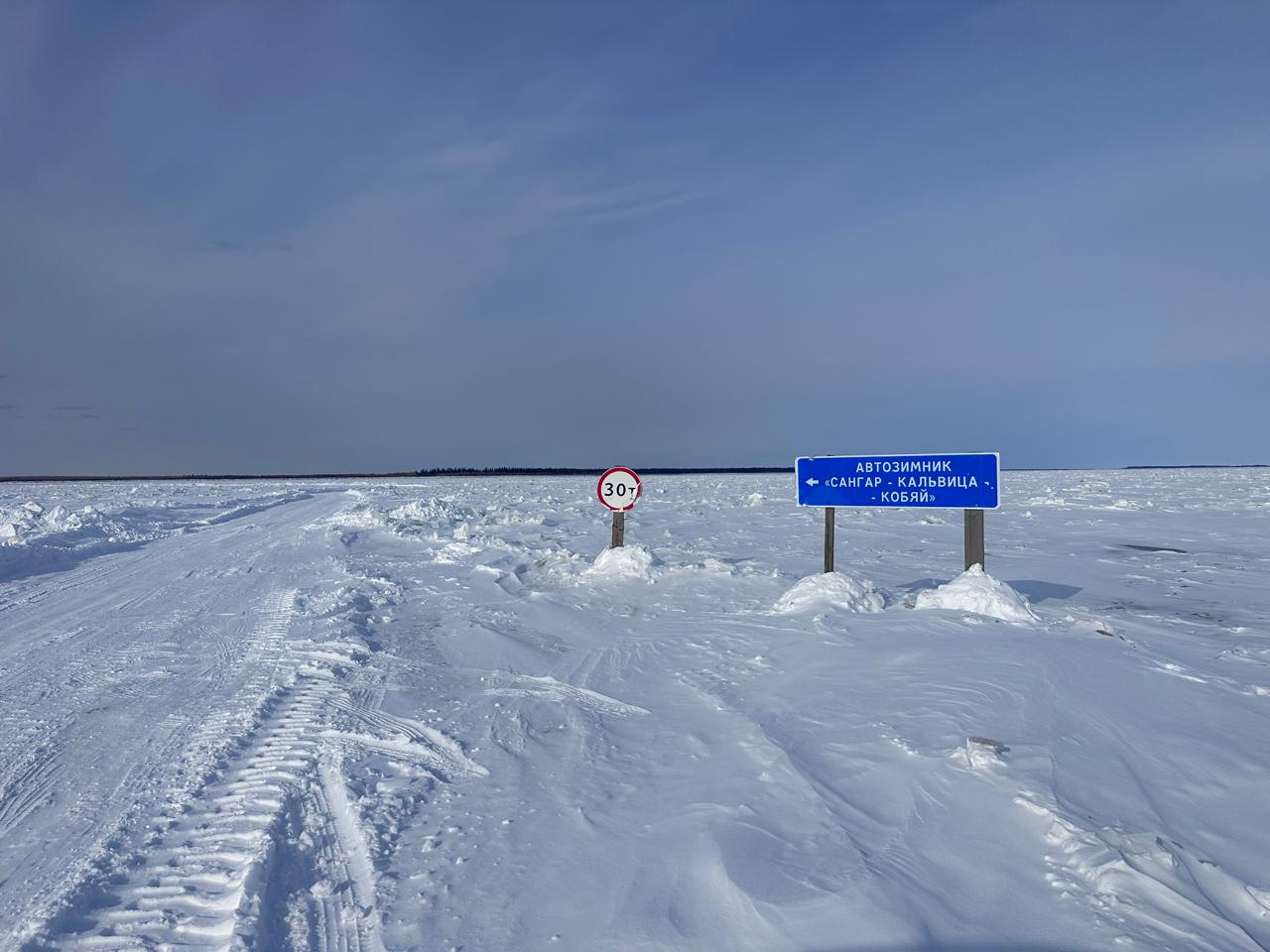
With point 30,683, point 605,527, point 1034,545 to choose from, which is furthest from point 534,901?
point 605,527

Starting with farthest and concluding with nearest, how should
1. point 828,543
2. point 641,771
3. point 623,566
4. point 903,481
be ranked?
point 623,566, point 828,543, point 903,481, point 641,771

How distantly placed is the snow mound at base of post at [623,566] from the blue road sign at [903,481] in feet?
7.63

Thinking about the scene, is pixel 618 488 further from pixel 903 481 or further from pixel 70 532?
pixel 70 532

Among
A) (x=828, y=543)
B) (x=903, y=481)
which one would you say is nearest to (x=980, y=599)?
(x=903, y=481)

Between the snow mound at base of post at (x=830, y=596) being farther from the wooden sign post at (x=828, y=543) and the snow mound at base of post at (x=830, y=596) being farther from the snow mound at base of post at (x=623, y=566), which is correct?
the snow mound at base of post at (x=623, y=566)

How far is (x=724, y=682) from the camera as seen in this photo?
238 inches

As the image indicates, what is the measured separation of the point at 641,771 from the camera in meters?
4.36

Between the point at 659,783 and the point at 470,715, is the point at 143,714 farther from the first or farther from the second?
the point at 659,783

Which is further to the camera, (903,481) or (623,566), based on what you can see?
(623,566)

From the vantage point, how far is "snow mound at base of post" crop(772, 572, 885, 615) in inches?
327

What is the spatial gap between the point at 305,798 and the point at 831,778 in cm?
270

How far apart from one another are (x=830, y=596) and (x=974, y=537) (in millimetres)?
2058

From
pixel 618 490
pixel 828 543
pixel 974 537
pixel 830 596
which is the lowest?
pixel 830 596

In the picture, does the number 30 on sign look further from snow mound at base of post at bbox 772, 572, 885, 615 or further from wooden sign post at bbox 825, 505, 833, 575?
snow mound at base of post at bbox 772, 572, 885, 615
